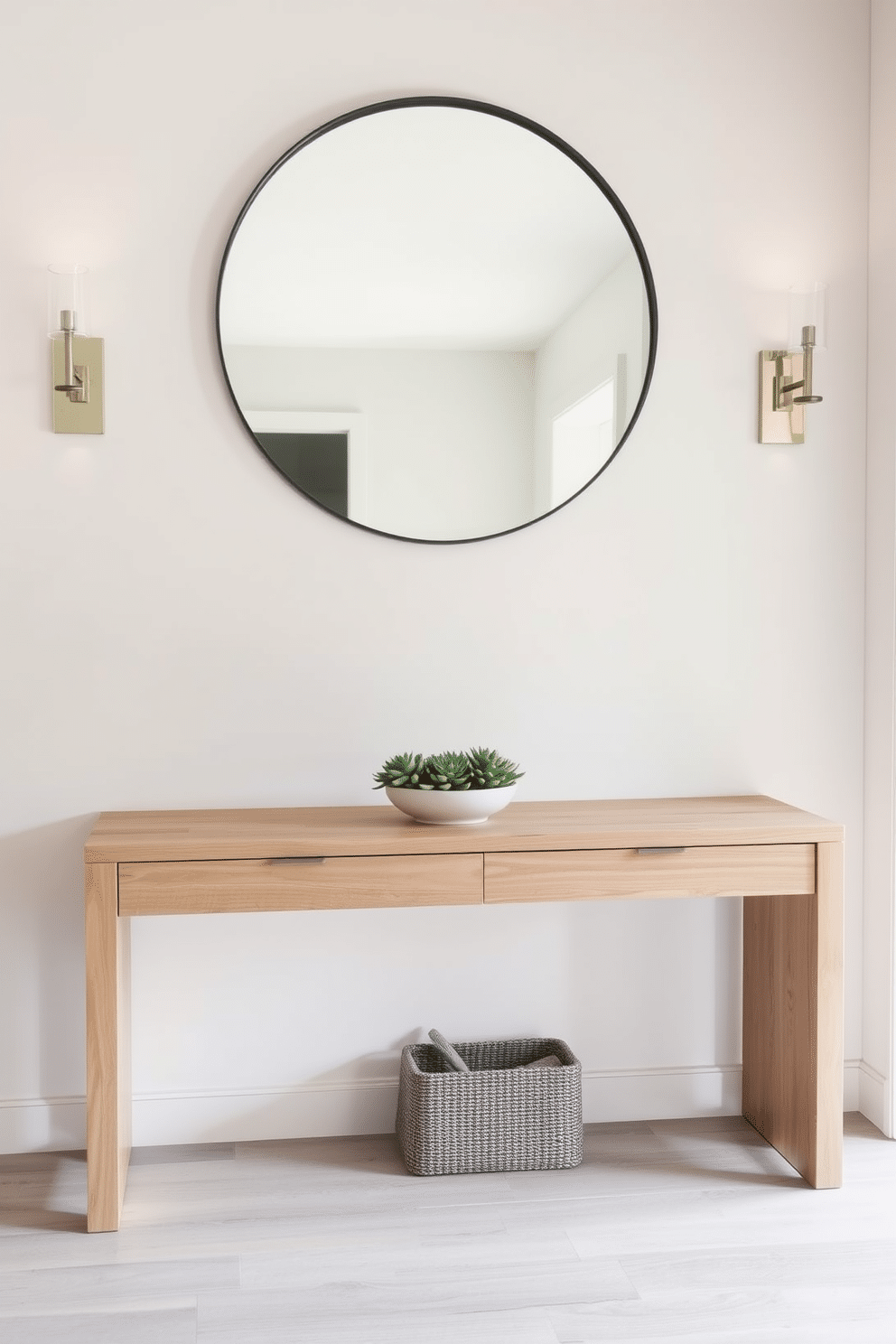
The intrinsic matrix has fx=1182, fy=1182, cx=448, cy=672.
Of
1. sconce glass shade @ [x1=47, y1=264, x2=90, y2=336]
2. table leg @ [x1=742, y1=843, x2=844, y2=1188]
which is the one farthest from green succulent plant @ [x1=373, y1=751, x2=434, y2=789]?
sconce glass shade @ [x1=47, y1=264, x2=90, y2=336]

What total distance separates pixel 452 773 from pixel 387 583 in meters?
0.50

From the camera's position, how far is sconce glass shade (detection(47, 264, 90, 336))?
7.72 feet

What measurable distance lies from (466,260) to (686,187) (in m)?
0.52

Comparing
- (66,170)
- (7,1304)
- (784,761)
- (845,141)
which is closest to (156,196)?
(66,170)

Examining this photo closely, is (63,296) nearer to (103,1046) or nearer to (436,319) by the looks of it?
(436,319)

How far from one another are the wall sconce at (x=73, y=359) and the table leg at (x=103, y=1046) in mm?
931

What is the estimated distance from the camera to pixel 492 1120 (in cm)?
239

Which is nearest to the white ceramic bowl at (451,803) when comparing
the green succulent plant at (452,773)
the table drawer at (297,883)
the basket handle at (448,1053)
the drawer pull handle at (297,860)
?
the green succulent plant at (452,773)

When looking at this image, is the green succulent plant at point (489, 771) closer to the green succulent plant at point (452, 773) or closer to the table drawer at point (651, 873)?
the green succulent plant at point (452, 773)

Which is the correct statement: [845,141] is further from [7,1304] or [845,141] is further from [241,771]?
[7,1304]

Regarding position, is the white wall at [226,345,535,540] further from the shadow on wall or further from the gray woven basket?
the gray woven basket

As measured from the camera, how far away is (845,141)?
266 cm

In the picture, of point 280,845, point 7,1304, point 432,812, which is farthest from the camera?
point 432,812

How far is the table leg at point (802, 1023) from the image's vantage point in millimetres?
2292
